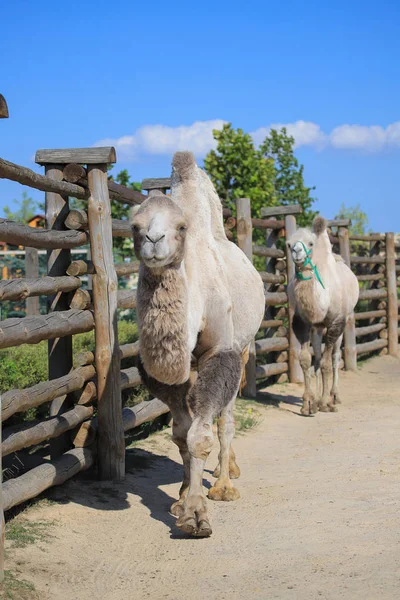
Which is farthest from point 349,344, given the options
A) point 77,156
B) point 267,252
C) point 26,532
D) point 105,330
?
point 26,532

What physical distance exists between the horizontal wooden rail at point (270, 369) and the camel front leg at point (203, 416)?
5.49 meters

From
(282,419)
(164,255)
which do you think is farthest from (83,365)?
(282,419)

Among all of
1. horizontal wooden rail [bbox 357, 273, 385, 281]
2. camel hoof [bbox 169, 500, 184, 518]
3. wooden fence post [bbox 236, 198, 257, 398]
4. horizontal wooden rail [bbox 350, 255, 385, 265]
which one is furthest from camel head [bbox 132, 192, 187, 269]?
horizontal wooden rail [bbox 357, 273, 385, 281]

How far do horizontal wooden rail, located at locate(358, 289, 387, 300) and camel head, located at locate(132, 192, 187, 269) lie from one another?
1060cm

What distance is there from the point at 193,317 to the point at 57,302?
1.59 m

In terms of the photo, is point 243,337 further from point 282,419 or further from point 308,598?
point 282,419

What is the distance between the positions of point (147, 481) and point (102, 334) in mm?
1210

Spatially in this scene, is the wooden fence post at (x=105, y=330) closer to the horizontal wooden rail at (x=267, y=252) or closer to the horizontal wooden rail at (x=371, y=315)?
the horizontal wooden rail at (x=267, y=252)

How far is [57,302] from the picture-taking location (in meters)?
6.18

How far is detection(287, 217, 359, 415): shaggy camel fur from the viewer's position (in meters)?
9.78

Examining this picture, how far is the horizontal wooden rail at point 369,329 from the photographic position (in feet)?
48.5

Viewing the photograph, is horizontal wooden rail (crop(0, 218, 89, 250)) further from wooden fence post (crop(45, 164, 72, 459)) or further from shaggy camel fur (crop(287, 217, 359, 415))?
shaggy camel fur (crop(287, 217, 359, 415))

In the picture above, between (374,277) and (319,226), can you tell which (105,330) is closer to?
(319,226)

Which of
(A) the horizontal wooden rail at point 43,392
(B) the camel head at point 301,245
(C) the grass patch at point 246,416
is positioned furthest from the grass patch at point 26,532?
(B) the camel head at point 301,245
